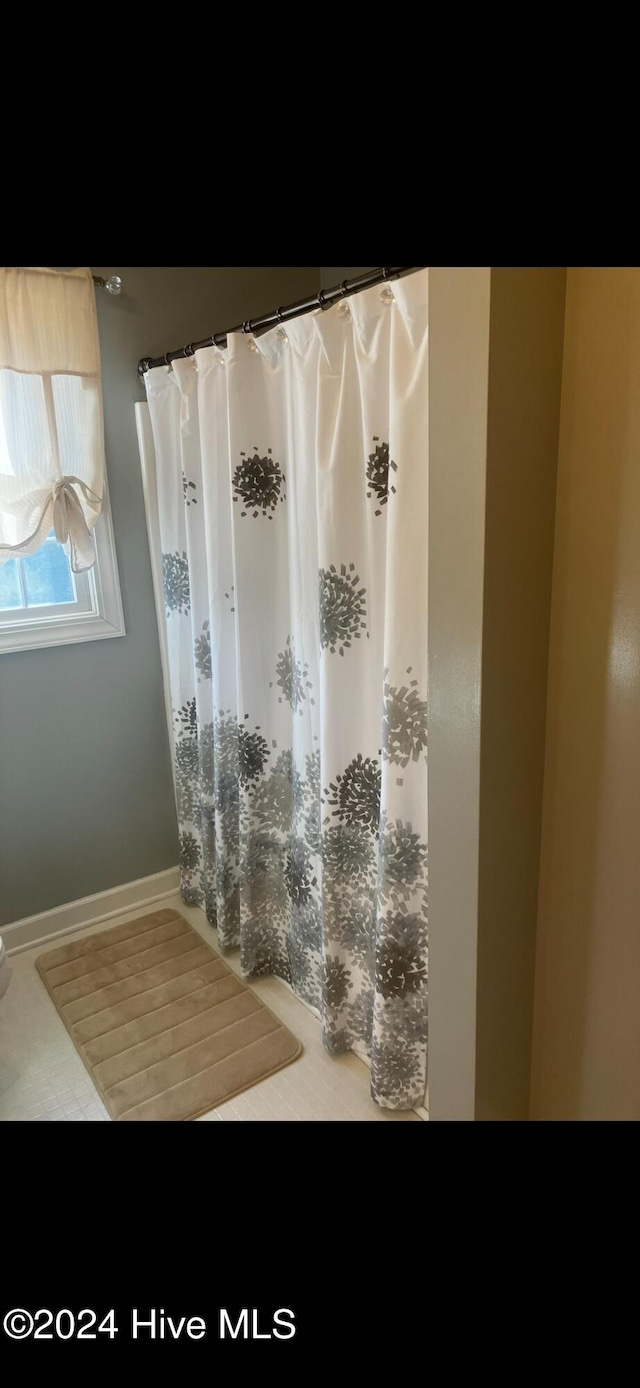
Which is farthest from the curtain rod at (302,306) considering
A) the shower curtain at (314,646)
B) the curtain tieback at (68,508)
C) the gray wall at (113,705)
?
the curtain tieback at (68,508)

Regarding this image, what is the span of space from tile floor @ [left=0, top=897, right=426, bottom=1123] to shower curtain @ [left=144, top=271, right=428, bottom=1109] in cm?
6

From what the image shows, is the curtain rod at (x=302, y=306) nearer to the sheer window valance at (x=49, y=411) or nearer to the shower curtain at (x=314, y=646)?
the shower curtain at (x=314, y=646)

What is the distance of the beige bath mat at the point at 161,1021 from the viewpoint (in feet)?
5.57

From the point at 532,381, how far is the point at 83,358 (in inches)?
56.0

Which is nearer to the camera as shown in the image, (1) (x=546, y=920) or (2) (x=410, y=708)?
(1) (x=546, y=920)

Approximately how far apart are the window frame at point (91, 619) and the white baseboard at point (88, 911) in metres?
0.85

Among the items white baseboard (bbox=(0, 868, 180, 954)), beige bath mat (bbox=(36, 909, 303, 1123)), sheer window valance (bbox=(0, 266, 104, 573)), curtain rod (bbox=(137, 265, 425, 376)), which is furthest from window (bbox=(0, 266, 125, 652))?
beige bath mat (bbox=(36, 909, 303, 1123))

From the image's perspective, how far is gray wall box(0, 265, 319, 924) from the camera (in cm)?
Answer: 209

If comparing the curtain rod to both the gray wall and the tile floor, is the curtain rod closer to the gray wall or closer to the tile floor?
the gray wall

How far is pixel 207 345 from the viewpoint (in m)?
1.77
